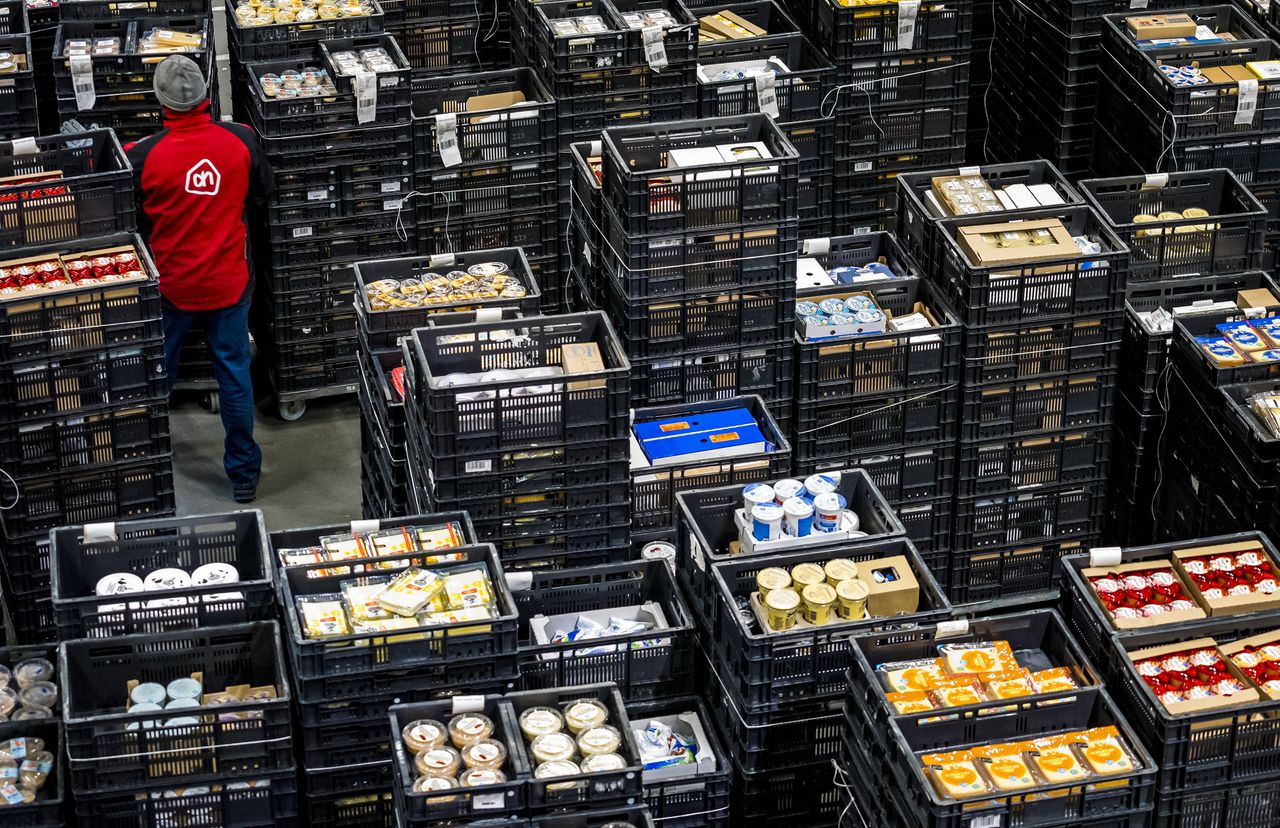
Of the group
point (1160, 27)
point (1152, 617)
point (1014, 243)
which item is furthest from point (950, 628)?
point (1160, 27)

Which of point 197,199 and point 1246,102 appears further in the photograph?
point 1246,102

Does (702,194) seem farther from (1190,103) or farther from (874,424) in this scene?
(1190,103)

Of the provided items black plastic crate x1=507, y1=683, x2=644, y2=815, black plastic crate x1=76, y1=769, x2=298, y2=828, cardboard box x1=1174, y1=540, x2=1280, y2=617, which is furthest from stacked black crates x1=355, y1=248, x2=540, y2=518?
cardboard box x1=1174, y1=540, x2=1280, y2=617

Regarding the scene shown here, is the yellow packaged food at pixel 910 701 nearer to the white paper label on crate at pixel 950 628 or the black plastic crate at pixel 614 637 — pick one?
the white paper label on crate at pixel 950 628

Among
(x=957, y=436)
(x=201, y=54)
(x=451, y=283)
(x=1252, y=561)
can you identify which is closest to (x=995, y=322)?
(x=957, y=436)

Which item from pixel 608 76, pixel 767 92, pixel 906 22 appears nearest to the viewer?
pixel 608 76

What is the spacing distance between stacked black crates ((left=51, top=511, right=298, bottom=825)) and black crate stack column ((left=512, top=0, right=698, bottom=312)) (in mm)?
3913

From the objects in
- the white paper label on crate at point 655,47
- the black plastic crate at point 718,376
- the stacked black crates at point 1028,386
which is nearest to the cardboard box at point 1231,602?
the stacked black crates at point 1028,386

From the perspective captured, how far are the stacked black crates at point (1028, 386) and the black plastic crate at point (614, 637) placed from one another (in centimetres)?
219

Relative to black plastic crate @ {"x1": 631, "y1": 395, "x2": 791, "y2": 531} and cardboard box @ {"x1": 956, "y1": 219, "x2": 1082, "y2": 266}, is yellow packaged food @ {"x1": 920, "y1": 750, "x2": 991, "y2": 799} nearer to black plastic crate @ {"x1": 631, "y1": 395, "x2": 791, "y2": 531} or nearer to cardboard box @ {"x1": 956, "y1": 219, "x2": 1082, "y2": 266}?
black plastic crate @ {"x1": 631, "y1": 395, "x2": 791, "y2": 531}

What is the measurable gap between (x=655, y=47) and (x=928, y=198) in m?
2.11

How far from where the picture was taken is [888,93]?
43.0ft

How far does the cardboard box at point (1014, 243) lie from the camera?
10484 millimetres

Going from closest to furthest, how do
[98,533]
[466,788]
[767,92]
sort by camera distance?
[466,788] → [98,533] → [767,92]
